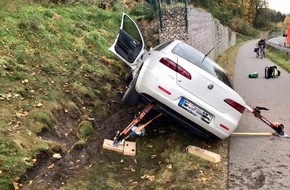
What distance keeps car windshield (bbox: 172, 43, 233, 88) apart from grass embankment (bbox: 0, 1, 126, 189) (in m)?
2.22

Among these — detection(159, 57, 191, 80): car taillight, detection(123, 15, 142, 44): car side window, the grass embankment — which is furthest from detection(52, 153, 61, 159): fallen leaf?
detection(123, 15, 142, 44): car side window

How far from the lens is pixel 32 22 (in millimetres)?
10227

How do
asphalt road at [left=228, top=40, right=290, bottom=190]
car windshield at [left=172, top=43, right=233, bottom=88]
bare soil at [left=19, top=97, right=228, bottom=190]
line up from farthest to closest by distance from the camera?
car windshield at [left=172, top=43, right=233, bottom=88], asphalt road at [left=228, top=40, right=290, bottom=190], bare soil at [left=19, top=97, right=228, bottom=190]

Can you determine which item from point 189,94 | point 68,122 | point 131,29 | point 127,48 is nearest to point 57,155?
point 68,122

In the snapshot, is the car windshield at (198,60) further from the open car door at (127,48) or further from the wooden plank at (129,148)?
the wooden plank at (129,148)

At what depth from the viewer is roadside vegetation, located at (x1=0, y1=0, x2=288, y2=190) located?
5719mm

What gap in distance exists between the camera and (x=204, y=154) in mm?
6516

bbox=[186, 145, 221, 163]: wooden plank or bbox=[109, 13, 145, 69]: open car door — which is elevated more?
bbox=[109, 13, 145, 69]: open car door

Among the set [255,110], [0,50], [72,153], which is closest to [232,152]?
[255,110]

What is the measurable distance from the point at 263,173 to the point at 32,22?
7.04 metres

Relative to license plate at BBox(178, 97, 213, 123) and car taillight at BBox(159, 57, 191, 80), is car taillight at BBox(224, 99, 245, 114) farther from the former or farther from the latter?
car taillight at BBox(159, 57, 191, 80)

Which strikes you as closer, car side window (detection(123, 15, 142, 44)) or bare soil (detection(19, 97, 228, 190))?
bare soil (detection(19, 97, 228, 190))

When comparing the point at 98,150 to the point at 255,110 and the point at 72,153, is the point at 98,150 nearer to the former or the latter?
the point at 72,153

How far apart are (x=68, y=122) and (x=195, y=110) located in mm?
2442
